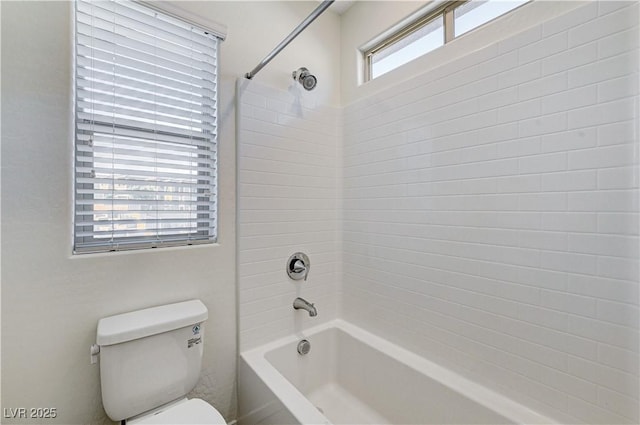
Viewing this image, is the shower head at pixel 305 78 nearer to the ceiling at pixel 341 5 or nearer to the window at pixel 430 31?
the window at pixel 430 31

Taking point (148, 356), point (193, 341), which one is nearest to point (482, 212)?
point (193, 341)

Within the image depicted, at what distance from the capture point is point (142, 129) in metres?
1.33

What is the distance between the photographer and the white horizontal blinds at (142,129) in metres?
1.21

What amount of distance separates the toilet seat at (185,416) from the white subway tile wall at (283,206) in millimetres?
426

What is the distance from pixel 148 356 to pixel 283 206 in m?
0.99

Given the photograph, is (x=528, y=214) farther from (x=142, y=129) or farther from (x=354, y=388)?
(x=142, y=129)

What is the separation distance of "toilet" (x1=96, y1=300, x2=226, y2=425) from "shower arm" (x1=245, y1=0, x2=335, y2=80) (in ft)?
4.14

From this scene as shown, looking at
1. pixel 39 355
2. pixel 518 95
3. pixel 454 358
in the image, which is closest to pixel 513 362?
pixel 454 358

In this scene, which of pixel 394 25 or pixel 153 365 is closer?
pixel 153 365

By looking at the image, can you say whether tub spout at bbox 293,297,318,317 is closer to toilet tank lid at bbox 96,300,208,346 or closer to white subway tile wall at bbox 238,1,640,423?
white subway tile wall at bbox 238,1,640,423

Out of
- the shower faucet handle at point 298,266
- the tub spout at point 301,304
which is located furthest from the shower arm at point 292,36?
the tub spout at point 301,304

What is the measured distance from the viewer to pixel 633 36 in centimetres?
94

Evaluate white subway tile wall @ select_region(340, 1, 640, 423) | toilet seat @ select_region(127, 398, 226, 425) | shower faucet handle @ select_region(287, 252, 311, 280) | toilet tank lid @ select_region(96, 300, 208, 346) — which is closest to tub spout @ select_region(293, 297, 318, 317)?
shower faucet handle @ select_region(287, 252, 311, 280)

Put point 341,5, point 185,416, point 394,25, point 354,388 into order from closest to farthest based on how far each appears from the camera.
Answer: point 185,416, point 394,25, point 354,388, point 341,5
